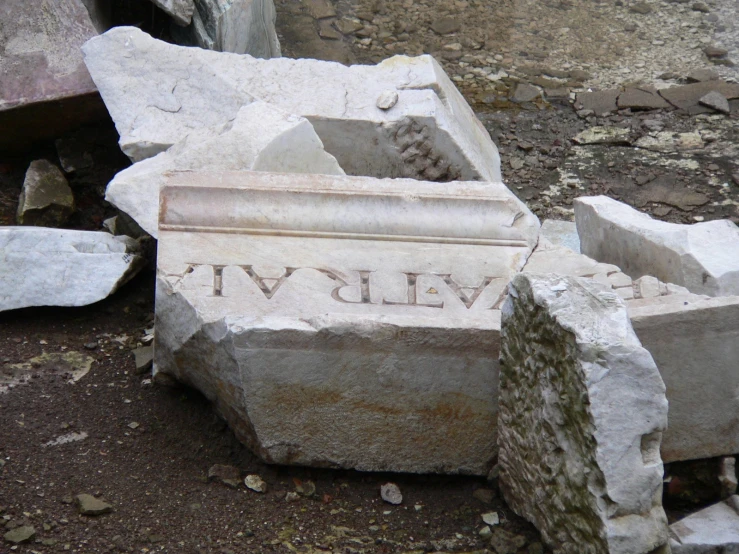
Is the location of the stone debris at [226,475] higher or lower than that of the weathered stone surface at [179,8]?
lower

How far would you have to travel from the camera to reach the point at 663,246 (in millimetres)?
2775

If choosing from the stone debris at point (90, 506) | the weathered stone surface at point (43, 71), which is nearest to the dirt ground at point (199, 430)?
the stone debris at point (90, 506)

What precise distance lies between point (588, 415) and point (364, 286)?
32.6 inches

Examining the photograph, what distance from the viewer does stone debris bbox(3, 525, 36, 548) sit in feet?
6.85

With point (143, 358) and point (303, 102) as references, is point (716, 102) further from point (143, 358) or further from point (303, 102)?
point (143, 358)

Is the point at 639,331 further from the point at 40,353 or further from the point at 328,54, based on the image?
the point at 328,54

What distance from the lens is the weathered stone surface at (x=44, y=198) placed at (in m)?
3.38

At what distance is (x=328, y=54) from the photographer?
18.1 feet

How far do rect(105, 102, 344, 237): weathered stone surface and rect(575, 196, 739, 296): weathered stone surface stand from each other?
0.93m

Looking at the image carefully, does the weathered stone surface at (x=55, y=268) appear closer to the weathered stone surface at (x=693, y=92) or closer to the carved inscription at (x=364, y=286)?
the carved inscription at (x=364, y=286)

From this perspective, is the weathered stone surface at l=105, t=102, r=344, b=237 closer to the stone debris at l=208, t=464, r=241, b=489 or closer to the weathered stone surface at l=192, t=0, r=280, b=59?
the stone debris at l=208, t=464, r=241, b=489

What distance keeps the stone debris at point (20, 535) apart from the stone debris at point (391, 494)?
817mm

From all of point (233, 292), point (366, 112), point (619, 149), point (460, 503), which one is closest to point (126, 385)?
point (233, 292)

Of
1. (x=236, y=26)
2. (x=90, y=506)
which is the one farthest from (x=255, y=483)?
(x=236, y=26)
